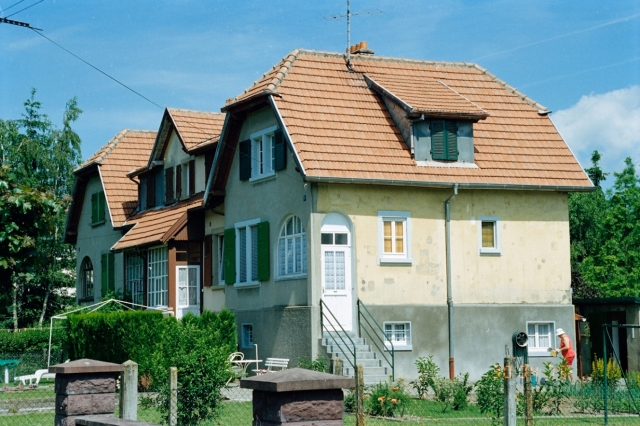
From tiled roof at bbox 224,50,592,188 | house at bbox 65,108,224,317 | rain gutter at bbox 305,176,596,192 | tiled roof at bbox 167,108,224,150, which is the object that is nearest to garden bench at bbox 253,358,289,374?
rain gutter at bbox 305,176,596,192

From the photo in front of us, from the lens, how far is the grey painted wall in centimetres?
2820

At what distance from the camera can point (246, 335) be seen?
102 ft

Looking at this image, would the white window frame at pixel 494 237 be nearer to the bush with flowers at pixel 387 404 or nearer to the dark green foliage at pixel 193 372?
the bush with flowers at pixel 387 404

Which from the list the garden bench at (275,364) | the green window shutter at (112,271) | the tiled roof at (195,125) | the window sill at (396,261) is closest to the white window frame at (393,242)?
the window sill at (396,261)

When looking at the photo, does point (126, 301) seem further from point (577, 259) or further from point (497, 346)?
point (577, 259)

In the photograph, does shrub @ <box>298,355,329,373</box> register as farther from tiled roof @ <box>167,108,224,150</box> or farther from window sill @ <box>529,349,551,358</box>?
tiled roof @ <box>167,108,224,150</box>

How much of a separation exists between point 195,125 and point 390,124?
9375mm

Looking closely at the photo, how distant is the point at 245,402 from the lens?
878 inches

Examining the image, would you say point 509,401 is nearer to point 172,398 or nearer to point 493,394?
point 493,394

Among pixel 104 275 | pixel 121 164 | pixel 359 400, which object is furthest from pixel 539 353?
pixel 121 164

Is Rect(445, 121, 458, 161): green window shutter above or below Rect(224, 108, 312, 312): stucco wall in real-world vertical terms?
above

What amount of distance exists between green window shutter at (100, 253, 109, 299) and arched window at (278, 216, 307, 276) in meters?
13.5

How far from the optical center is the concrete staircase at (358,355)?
85.8ft

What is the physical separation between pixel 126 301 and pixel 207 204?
6708 millimetres
